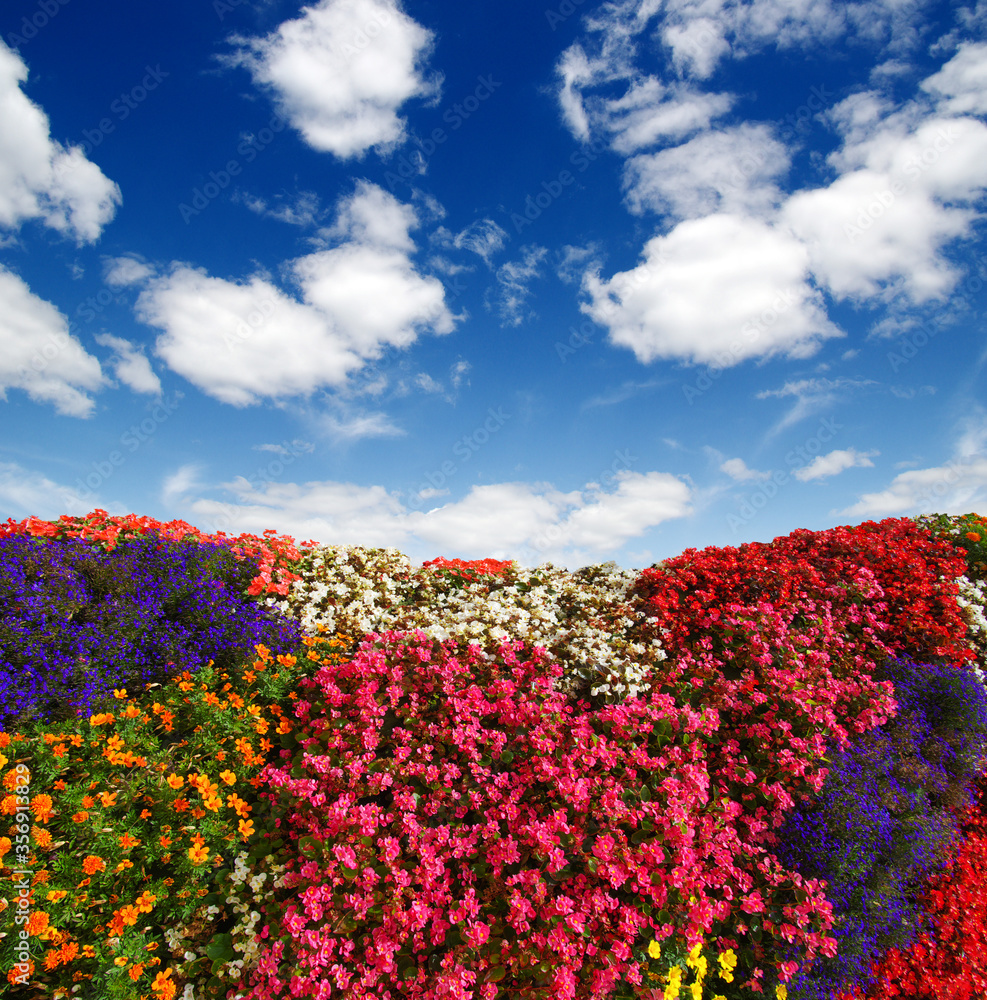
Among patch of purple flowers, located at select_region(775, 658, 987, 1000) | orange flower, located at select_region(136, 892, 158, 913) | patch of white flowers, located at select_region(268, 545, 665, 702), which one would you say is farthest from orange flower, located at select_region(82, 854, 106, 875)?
patch of purple flowers, located at select_region(775, 658, 987, 1000)

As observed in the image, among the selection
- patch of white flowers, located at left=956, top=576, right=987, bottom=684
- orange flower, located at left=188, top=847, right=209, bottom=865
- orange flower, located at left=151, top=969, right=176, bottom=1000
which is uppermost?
patch of white flowers, located at left=956, top=576, right=987, bottom=684

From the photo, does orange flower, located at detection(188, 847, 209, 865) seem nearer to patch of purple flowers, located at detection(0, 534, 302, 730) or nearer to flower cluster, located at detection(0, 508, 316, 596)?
patch of purple flowers, located at detection(0, 534, 302, 730)

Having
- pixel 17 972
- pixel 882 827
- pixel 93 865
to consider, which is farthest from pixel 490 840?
pixel 882 827

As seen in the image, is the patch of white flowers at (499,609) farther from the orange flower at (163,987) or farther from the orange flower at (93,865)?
the orange flower at (163,987)

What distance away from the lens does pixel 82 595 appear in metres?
5.75

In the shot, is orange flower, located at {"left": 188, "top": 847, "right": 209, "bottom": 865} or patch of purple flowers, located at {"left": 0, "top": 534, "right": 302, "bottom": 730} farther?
patch of purple flowers, located at {"left": 0, "top": 534, "right": 302, "bottom": 730}

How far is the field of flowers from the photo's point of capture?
392cm

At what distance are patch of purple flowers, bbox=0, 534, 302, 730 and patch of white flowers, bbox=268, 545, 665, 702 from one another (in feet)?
2.42

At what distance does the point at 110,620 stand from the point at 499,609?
12.8 ft

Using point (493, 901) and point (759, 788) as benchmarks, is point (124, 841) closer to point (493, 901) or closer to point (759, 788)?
point (493, 901)

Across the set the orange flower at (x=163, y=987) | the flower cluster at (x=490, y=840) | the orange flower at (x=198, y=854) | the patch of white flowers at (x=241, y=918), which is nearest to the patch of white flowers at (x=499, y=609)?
the flower cluster at (x=490, y=840)

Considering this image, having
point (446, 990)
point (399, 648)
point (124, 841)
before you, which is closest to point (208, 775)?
point (124, 841)

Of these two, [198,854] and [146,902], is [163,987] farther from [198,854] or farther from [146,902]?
[198,854]

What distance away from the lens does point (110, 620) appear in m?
5.69
